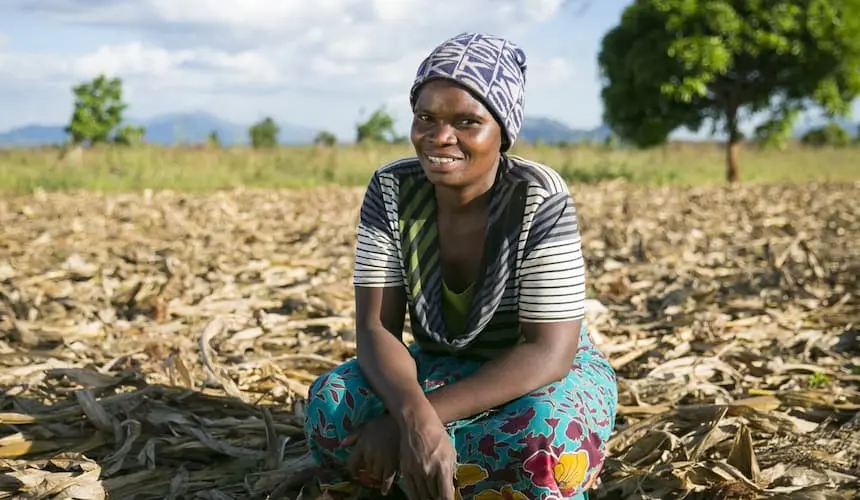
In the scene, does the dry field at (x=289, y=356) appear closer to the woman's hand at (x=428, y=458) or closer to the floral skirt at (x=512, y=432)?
the floral skirt at (x=512, y=432)

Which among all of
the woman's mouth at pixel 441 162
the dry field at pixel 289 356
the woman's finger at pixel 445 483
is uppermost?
→ the woman's mouth at pixel 441 162

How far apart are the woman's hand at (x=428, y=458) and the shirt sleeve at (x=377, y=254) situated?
431mm

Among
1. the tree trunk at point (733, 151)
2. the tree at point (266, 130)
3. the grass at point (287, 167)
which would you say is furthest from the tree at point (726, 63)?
the tree at point (266, 130)

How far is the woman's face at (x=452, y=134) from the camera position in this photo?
209 cm

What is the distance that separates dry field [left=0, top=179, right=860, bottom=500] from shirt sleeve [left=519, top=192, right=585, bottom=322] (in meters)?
0.58

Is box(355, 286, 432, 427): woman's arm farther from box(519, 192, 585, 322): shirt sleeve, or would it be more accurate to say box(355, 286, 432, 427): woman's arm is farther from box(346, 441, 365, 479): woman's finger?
box(519, 192, 585, 322): shirt sleeve

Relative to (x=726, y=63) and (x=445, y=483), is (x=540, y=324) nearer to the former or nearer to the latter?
(x=445, y=483)

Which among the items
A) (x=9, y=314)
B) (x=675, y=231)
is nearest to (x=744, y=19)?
(x=675, y=231)

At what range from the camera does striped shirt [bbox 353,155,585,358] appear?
2131mm

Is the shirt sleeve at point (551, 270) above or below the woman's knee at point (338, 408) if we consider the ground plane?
above

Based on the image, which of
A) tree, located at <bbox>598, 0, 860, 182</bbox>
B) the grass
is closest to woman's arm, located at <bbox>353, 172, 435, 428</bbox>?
the grass

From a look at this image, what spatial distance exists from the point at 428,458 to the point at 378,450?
6.0 inches

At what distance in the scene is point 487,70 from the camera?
6.84 ft

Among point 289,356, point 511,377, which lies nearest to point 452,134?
point 511,377
